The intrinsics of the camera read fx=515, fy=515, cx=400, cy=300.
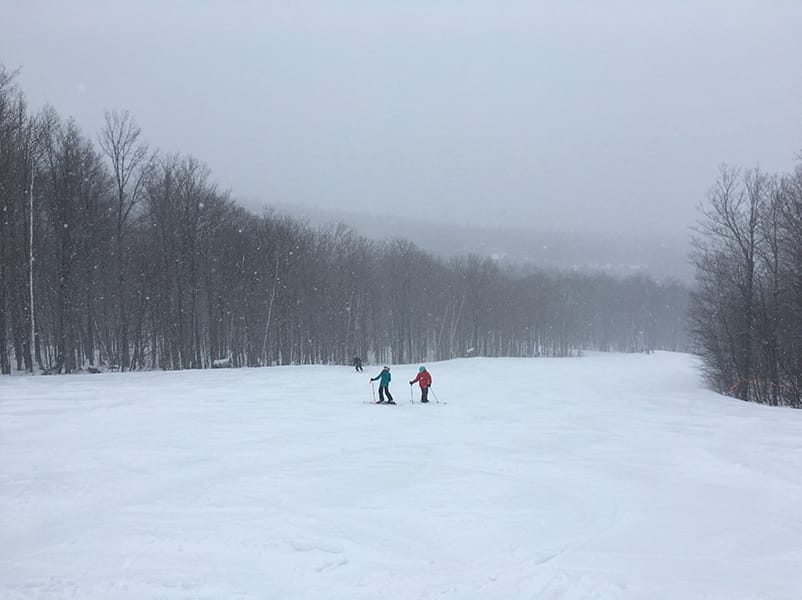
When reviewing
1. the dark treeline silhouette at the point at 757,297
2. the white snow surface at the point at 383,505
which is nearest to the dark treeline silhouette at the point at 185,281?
the white snow surface at the point at 383,505

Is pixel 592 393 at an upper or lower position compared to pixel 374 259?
lower

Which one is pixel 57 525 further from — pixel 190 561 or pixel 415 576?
pixel 415 576

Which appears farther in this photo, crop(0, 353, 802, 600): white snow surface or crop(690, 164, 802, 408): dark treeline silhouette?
crop(690, 164, 802, 408): dark treeline silhouette

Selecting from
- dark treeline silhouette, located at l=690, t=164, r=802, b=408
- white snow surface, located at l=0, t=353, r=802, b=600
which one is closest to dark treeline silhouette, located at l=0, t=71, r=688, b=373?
white snow surface, located at l=0, t=353, r=802, b=600

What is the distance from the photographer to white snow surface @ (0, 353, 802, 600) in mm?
5773

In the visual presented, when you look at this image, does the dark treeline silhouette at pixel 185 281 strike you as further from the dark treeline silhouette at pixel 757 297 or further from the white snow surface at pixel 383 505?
the dark treeline silhouette at pixel 757 297

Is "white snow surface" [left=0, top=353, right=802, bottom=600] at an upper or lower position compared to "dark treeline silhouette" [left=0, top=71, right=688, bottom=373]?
lower

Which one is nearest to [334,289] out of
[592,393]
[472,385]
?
[472,385]

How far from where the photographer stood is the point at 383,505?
27.4 feet

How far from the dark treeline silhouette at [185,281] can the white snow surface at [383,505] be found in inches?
677

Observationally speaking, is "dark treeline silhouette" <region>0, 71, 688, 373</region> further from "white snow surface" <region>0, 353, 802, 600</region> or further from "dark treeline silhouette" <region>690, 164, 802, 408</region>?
"dark treeline silhouette" <region>690, 164, 802, 408</region>

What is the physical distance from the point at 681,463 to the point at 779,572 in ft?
19.8

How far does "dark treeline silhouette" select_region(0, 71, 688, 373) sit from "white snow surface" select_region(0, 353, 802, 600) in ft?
56.4

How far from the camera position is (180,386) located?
75.0 ft
